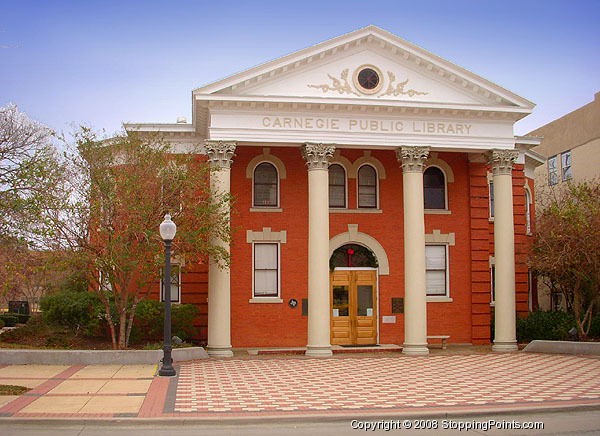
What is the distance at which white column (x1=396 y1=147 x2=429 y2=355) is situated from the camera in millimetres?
23672

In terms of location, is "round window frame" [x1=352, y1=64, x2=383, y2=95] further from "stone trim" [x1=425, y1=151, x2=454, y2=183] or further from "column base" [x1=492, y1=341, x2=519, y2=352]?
"column base" [x1=492, y1=341, x2=519, y2=352]

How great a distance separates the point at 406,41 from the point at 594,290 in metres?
11.5

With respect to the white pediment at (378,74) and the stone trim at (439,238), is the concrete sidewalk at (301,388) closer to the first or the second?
the stone trim at (439,238)

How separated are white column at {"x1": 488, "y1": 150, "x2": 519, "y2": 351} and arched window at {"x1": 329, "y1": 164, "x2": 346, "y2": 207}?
5904 millimetres

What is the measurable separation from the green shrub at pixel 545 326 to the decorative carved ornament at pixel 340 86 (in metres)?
11.5

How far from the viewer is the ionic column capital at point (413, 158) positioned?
79.7ft

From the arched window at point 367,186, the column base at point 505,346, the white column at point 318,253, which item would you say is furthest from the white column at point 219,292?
the column base at point 505,346

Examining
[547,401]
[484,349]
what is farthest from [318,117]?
[547,401]

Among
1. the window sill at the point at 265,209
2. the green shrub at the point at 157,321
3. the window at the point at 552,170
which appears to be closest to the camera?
the green shrub at the point at 157,321

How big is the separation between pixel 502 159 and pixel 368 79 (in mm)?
5967

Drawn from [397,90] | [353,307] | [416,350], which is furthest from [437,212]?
[416,350]

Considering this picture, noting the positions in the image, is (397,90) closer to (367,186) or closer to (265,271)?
(367,186)

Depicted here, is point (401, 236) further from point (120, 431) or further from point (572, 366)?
point (120, 431)

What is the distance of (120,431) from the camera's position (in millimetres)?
11172
